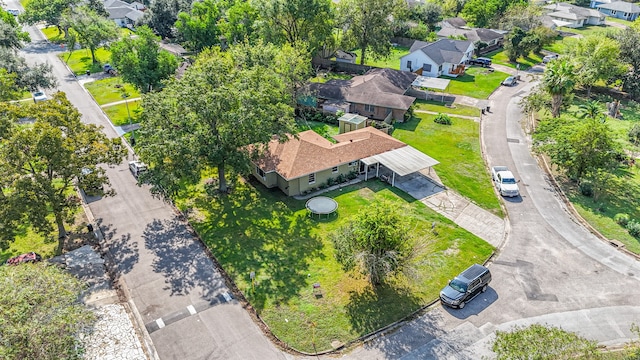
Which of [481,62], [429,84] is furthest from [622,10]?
[429,84]

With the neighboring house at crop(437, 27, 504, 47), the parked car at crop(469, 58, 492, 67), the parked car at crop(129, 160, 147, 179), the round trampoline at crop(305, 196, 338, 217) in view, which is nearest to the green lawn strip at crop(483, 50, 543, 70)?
the neighboring house at crop(437, 27, 504, 47)

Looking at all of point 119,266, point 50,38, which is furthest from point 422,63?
point 50,38

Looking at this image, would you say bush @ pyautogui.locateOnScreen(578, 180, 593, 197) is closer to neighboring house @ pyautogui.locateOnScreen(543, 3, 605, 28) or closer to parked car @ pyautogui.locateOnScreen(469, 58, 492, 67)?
parked car @ pyautogui.locateOnScreen(469, 58, 492, 67)

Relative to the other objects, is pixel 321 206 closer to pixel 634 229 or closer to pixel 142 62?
pixel 634 229

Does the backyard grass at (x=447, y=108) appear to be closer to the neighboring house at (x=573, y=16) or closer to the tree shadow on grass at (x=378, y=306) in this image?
the tree shadow on grass at (x=378, y=306)

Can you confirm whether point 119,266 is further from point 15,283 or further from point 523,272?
point 523,272

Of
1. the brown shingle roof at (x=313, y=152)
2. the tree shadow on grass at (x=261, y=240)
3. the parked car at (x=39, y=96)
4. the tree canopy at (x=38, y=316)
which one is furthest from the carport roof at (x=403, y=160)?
the parked car at (x=39, y=96)
